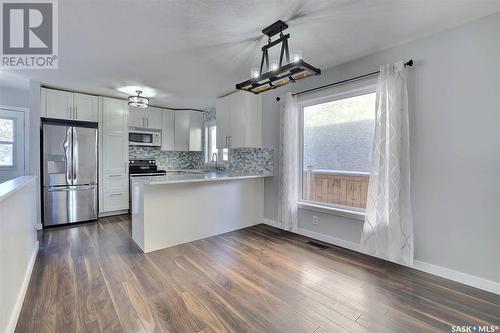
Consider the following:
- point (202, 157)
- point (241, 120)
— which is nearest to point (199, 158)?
point (202, 157)

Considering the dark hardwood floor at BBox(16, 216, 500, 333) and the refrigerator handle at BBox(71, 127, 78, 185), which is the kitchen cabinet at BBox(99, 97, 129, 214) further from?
the dark hardwood floor at BBox(16, 216, 500, 333)

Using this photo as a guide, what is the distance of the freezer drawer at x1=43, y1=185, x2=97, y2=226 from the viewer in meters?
3.92

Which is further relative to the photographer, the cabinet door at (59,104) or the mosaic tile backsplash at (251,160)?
the mosaic tile backsplash at (251,160)

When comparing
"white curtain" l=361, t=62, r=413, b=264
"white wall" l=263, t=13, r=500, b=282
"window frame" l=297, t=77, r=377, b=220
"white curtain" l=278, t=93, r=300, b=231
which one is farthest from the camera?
"white curtain" l=278, t=93, r=300, b=231

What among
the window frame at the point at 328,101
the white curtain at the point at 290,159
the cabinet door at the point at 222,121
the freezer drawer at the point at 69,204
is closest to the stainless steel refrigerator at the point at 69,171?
the freezer drawer at the point at 69,204

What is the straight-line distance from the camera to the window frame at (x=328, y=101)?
9.45ft

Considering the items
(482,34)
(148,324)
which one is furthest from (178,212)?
(482,34)

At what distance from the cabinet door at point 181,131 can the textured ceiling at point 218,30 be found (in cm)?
233

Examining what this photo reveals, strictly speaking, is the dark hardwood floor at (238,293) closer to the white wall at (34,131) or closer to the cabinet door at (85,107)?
the white wall at (34,131)

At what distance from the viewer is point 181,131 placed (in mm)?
5816

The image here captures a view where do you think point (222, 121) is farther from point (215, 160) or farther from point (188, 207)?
point (188, 207)

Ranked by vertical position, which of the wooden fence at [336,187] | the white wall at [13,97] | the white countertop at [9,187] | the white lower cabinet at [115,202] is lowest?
the white lower cabinet at [115,202]

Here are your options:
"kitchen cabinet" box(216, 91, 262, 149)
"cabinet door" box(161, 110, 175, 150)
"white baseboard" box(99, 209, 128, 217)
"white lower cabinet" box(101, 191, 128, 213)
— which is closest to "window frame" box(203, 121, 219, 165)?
"cabinet door" box(161, 110, 175, 150)

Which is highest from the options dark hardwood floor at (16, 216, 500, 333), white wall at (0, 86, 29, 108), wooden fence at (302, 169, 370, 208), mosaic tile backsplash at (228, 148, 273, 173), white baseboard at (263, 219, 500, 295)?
white wall at (0, 86, 29, 108)
